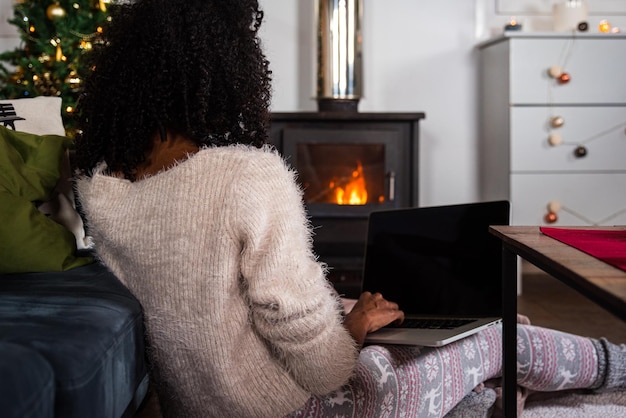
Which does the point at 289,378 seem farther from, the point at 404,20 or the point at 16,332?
the point at 404,20

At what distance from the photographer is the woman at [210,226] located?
3.82 ft

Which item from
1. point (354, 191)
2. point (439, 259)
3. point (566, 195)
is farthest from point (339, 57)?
point (439, 259)

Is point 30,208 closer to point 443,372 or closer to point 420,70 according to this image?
point 443,372

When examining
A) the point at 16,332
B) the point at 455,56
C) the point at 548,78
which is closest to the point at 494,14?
the point at 455,56

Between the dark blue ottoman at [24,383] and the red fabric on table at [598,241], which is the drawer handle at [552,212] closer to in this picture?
the red fabric on table at [598,241]

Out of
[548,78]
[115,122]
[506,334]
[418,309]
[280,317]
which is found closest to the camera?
[280,317]

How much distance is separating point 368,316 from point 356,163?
2.19 metres

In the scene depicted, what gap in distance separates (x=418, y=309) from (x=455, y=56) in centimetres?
250

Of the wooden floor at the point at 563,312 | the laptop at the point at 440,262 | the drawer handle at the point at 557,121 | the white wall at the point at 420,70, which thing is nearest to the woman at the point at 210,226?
the laptop at the point at 440,262

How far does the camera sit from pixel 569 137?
11.5 feet

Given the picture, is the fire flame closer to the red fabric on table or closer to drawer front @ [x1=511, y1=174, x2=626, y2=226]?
drawer front @ [x1=511, y1=174, x2=626, y2=226]

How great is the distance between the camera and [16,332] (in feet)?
3.22

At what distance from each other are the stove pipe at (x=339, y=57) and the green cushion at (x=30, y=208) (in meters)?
2.06

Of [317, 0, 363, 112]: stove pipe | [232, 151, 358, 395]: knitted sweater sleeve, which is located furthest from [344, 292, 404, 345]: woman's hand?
[317, 0, 363, 112]: stove pipe
